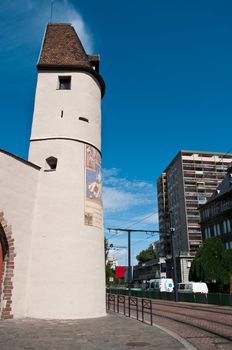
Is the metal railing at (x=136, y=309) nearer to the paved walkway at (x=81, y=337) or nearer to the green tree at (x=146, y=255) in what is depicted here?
the paved walkway at (x=81, y=337)

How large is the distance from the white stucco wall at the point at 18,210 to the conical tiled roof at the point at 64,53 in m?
6.71

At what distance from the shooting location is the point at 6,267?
14.0m

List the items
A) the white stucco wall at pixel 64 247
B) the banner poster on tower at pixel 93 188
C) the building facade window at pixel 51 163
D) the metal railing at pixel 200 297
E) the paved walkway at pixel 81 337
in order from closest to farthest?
the paved walkway at pixel 81 337 < the white stucco wall at pixel 64 247 < the banner poster on tower at pixel 93 188 < the building facade window at pixel 51 163 < the metal railing at pixel 200 297

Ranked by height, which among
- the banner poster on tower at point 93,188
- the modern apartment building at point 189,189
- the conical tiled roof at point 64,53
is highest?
the modern apartment building at point 189,189

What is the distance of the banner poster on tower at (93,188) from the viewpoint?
16.5 metres

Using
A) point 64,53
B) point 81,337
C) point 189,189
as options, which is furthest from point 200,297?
point 189,189

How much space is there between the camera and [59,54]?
19734mm

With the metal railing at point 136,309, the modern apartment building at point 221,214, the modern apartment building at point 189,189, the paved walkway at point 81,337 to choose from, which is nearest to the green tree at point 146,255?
the modern apartment building at point 189,189

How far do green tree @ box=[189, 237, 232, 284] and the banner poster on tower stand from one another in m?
25.7

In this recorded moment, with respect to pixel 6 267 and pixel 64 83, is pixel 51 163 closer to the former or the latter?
pixel 64 83

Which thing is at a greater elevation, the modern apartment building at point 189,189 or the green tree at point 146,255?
the modern apartment building at point 189,189

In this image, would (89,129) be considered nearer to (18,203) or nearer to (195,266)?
(18,203)

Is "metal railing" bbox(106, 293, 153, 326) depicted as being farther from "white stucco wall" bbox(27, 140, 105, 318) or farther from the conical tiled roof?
the conical tiled roof

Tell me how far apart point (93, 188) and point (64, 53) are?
8.46 meters
